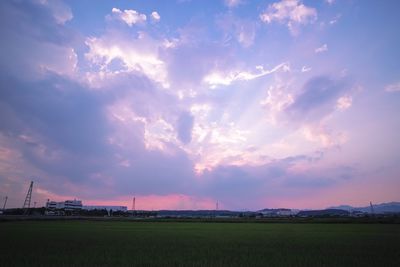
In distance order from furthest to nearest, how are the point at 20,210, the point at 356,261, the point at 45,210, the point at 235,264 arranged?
the point at 20,210 < the point at 45,210 < the point at 356,261 < the point at 235,264

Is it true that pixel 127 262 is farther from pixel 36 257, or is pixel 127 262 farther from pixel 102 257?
pixel 36 257

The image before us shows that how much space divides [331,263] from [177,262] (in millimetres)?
7250

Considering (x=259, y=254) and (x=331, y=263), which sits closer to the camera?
(x=331, y=263)

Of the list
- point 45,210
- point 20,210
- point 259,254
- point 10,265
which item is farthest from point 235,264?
point 20,210

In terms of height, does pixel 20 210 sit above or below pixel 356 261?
above

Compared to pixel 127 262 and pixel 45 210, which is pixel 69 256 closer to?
pixel 127 262

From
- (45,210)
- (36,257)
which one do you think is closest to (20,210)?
(45,210)

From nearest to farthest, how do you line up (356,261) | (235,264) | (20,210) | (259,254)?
(235,264), (356,261), (259,254), (20,210)

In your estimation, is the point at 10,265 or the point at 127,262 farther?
the point at 127,262

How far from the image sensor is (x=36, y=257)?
15883mm

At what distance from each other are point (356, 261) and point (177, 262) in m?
8.76

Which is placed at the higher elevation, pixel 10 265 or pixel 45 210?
pixel 45 210

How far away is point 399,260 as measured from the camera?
1559 cm

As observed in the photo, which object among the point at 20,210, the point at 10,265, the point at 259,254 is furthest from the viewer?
the point at 20,210
